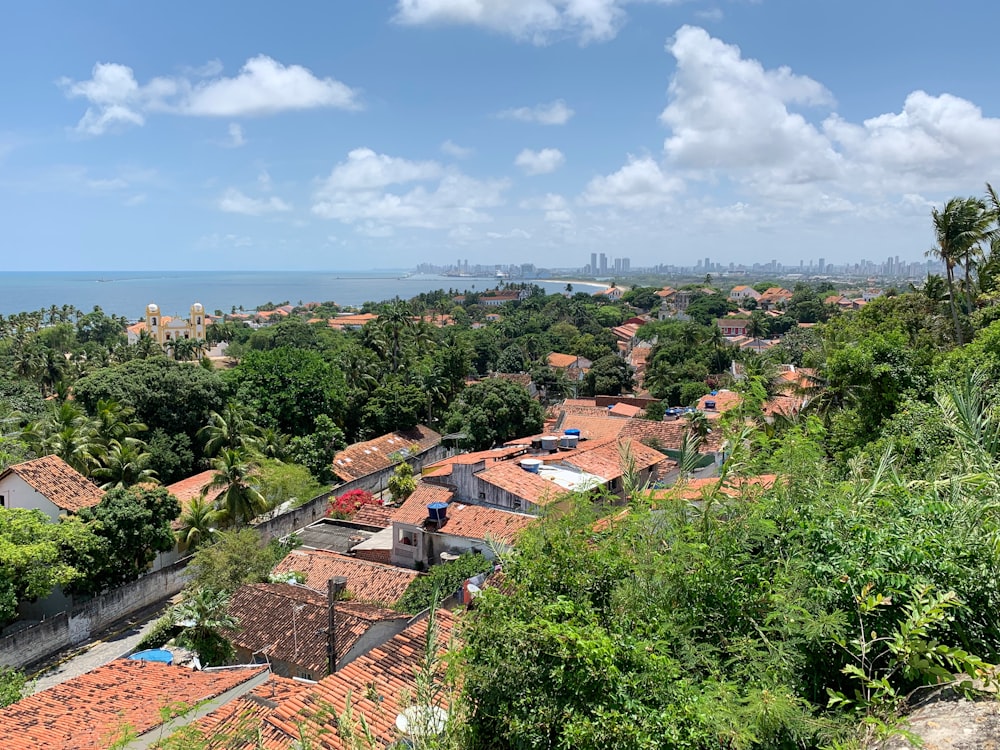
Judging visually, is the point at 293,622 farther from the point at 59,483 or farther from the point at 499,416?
the point at 499,416

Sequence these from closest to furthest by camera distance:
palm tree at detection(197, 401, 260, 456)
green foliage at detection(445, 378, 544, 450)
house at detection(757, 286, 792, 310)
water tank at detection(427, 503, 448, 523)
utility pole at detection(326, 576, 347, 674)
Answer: utility pole at detection(326, 576, 347, 674)
water tank at detection(427, 503, 448, 523)
palm tree at detection(197, 401, 260, 456)
green foliage at detection(445, 378, 544, 450)
house at detection(757, 286, 792, 310)

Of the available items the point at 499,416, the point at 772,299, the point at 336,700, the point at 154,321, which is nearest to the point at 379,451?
the point at 499,416

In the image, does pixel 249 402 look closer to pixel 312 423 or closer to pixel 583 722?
pixel 312 423

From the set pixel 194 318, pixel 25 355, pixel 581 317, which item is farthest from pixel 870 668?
pixel 581 317

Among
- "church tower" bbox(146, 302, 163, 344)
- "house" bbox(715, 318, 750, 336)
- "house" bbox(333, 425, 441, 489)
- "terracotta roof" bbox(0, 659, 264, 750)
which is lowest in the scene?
"house" bbox(333, 425, 441, 489)

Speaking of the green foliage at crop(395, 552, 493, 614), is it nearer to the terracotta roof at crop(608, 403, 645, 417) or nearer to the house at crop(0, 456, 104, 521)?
the house at crop(0, 456, 104, 521)

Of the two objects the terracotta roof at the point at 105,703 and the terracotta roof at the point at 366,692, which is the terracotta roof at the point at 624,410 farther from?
the terracotta roof at the point at 105,703

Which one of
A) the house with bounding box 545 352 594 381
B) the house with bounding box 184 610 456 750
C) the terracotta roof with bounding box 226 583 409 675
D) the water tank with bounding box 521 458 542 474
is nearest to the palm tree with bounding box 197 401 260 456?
the water tank with bounding box 521 458 542 474
